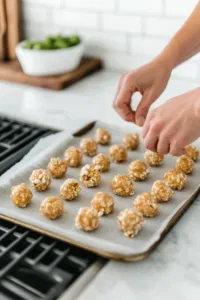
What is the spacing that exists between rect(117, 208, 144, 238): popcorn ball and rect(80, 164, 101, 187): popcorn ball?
0.18m

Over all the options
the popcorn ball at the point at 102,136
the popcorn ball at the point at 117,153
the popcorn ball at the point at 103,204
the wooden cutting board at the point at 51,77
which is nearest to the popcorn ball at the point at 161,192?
the popcorn ball at the point at 103,204

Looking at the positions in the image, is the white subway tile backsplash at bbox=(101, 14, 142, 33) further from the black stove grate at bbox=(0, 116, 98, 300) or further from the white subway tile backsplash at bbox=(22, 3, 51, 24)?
the black stove grate at bbox=(0, 116, 98, 300)

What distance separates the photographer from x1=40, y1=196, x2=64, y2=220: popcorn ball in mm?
1028

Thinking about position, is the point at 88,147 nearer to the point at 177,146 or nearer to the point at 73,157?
the point at 73,157

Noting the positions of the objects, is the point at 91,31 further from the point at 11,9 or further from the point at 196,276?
the point at 196,276

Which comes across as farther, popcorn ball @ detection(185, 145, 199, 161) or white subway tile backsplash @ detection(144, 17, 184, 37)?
white subway tile backsplash @ detection(144, 17, 184, 37)

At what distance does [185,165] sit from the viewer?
1208 mm

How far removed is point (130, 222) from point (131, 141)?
0.41 metres

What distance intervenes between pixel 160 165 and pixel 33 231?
0.42 meters

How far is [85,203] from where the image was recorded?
112 cm

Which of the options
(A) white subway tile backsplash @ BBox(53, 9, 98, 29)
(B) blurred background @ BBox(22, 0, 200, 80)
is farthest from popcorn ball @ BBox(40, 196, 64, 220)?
(A) white subway tile backsplash @ BBox(53, 9, 98, 29)

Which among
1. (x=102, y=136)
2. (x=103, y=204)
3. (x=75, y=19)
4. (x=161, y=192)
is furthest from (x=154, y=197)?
(x=75, y=19)

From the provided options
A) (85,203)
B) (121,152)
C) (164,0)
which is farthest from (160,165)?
(164,0)

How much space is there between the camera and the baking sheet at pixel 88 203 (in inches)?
37.4
